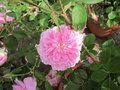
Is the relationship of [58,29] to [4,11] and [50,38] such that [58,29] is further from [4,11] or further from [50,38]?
[4,11]

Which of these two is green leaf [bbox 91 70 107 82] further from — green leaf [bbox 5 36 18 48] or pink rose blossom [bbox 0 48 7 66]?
pink rose blossom [bbox 0 48 7 66]

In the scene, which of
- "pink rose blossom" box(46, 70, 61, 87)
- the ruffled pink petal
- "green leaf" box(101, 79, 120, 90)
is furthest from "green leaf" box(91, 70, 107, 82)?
"pink rose blossom" box(46, 70, 61, 87)

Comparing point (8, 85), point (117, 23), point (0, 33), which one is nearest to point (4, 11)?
point (0, 33)

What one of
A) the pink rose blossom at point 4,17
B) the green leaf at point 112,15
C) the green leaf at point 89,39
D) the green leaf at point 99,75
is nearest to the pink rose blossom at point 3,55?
the pink rose blossom at point 4,17

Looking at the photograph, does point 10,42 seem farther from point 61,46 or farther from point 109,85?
point 109,85

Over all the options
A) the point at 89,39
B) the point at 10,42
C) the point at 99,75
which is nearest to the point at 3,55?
the point at 10,42

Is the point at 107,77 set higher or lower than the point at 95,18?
higher

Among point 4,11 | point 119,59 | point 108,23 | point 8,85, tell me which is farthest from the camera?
point 108,23
